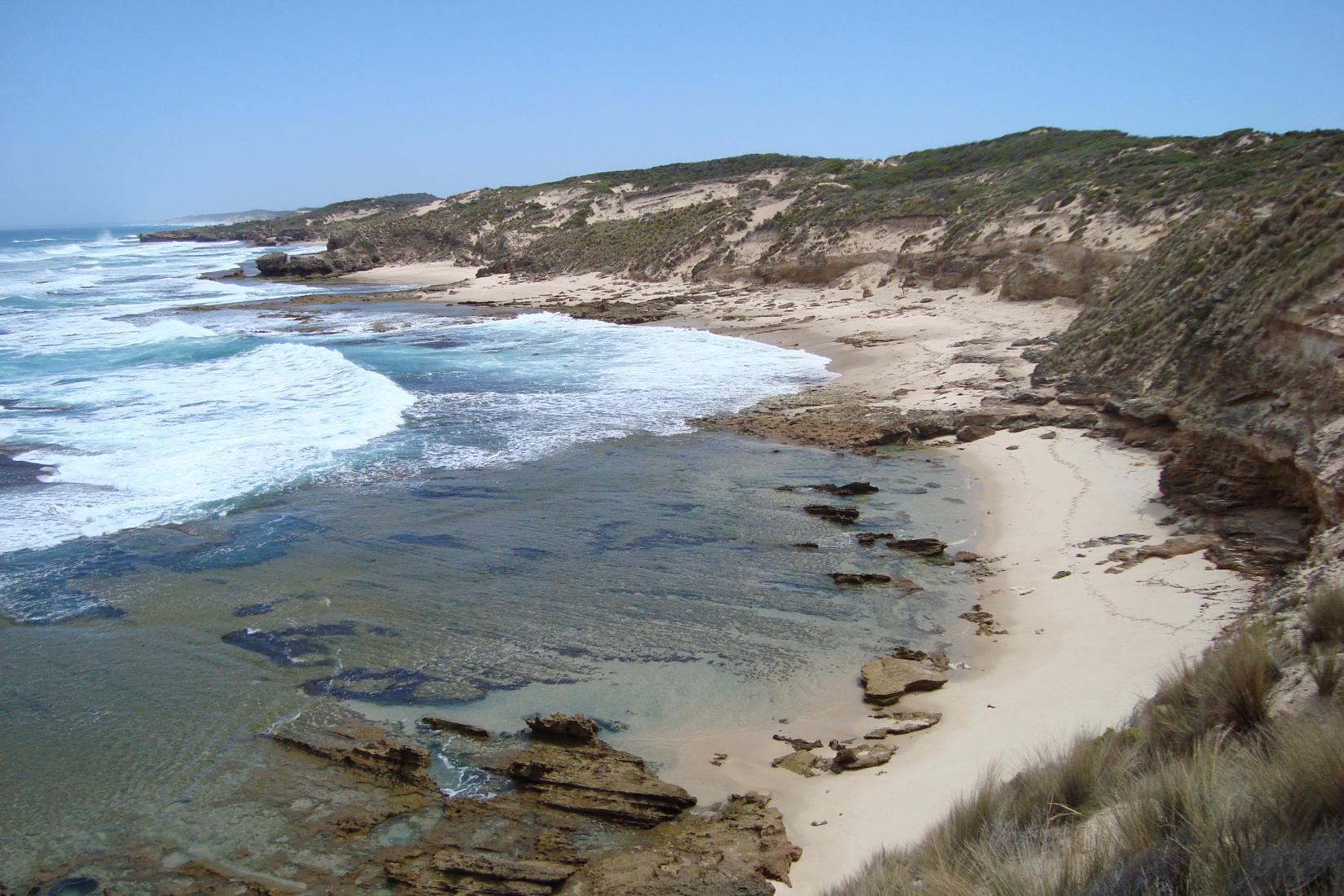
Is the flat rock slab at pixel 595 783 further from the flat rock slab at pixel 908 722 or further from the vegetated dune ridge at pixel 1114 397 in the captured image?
the flat rock slab at pixel 908 722

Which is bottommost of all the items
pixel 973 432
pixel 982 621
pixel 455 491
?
pixel 982 621

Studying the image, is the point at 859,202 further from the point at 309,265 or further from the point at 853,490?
the point at 309,265

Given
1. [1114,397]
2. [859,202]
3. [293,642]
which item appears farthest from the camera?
[859,202]

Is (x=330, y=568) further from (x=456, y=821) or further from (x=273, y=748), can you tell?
(x=456, y=821)

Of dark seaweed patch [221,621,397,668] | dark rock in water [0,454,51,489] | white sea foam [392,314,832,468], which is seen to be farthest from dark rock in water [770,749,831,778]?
dark rock in water [0,454,51,489]

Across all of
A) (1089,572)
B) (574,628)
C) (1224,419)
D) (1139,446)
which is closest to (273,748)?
(574,628)

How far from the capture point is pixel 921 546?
1045 centimetres

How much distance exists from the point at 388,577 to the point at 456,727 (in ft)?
11.2

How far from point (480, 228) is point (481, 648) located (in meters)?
58.2

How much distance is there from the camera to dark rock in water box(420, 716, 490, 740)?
7062mm

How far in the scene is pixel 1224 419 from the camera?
9.91 meters

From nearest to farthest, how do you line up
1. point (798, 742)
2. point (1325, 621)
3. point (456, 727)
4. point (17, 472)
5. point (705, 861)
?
point (1325, 621)
point (705, 861)
point (798, 742)
point (456, 727)
point (17, 472)

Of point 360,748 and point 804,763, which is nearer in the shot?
point 804,763

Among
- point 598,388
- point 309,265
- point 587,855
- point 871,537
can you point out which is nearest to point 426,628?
point 587,855
